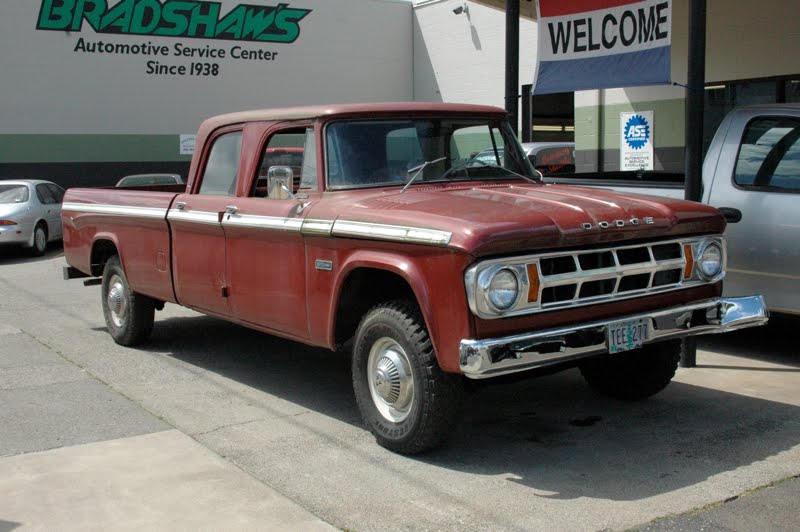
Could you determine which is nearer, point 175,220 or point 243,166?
point 243,166

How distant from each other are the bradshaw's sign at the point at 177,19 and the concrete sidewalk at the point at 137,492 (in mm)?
20143

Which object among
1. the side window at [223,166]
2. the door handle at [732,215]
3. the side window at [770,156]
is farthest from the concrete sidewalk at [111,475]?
the side window at [770,156]

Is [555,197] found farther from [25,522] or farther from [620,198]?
[25,522]

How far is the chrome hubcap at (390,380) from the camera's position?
5.21 meters

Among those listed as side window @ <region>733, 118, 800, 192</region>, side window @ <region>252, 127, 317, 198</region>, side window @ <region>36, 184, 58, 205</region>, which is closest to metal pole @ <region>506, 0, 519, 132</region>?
side window @ <region>733, 118, 800, 192</region>

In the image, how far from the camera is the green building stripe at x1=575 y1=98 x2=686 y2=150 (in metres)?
14.7

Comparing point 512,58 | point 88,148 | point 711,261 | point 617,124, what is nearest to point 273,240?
point 711,261

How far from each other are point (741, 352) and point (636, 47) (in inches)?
123

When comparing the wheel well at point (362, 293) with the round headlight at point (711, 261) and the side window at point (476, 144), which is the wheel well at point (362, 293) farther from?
the round headlight at point (711, 261)

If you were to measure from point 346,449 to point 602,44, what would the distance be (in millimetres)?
5719

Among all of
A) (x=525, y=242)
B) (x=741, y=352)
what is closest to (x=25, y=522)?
(x=525, y=242)

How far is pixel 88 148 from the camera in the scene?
78.2 ft

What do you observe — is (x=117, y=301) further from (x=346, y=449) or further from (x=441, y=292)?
(x=441, y=292)

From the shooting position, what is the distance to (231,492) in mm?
4785
